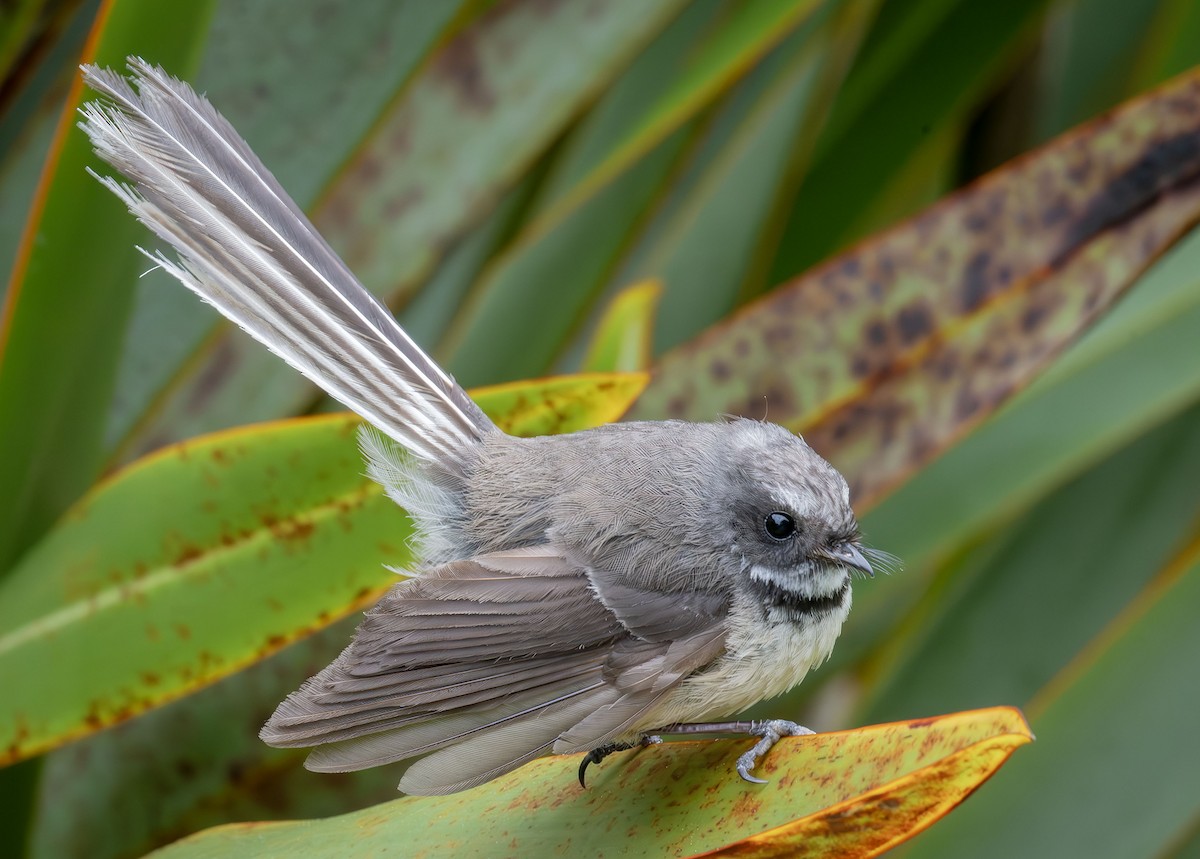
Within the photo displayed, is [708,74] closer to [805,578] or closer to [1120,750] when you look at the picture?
[805,578]

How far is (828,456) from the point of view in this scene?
162 cm

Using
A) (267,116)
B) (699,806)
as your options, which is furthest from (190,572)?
(267,116)

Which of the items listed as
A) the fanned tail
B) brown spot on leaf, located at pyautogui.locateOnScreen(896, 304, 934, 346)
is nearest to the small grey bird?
the fanned tail

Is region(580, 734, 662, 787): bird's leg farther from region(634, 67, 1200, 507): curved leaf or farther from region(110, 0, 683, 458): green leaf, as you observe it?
region(110, 0, 683, 458): green leaf

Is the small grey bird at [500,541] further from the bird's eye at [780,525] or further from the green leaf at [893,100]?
the green leaf at [893,100]

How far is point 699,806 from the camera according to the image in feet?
3.56

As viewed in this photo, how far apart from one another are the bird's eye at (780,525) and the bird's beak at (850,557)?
0.18 ft

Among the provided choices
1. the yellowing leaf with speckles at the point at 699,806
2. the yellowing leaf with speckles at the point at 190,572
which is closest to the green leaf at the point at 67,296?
the yellowing leaf with speckles at the point at 190,572

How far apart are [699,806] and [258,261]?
811 millimetres

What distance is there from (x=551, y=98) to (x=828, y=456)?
70cm

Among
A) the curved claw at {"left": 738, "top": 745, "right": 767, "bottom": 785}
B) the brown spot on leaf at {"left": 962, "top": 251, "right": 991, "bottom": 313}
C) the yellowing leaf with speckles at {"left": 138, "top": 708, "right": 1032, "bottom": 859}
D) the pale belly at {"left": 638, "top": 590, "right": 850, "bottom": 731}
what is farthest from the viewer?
the brown spot on leaf at {"left": 962, "top": 251, "right": 991, "bottom": 313}

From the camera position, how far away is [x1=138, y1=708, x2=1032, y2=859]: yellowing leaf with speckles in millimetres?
855

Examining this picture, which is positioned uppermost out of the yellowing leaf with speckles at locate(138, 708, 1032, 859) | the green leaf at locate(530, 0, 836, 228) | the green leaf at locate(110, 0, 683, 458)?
the green leaf at locate(110, 0, 683, 458)

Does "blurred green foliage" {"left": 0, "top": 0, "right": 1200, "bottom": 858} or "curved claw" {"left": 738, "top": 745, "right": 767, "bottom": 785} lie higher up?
"blurred green foliage" {"left": 0, "top": 0, "right": 1200, "bottom": 858}
